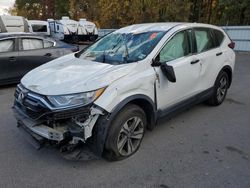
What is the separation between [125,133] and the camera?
9.32 feet

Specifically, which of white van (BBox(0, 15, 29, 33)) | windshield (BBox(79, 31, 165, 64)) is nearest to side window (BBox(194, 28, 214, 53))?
windshield (BBox(79, 31, 165, 64))

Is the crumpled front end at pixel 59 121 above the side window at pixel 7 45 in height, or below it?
below

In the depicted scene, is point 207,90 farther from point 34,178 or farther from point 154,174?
point 34,178

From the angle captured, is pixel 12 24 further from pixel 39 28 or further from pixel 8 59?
pixel 8 59

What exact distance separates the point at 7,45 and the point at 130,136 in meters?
4.61

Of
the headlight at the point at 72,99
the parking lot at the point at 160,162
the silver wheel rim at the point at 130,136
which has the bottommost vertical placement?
the parking lot at the point at 160,162

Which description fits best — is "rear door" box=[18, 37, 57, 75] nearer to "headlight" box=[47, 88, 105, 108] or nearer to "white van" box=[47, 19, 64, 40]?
"headlight" box=[47, 88, 105, 108]

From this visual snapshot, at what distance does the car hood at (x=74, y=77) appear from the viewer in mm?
2535

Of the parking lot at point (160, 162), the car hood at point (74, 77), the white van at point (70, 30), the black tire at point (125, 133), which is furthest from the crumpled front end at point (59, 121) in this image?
the white van at point (70, 30)

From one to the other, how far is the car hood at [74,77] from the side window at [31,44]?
3.30 m

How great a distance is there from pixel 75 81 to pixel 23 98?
2.27ft

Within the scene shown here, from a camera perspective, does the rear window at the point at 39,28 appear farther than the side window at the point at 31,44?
Yes

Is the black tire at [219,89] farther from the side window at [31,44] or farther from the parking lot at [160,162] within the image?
the side window at [31,44]

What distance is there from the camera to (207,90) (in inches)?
166
